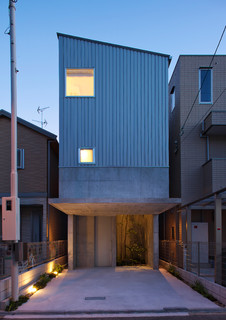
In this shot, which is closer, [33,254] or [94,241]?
[33,254]

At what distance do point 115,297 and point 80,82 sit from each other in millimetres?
8360

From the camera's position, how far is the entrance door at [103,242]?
656 inches

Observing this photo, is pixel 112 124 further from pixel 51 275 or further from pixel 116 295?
pixel 116 295

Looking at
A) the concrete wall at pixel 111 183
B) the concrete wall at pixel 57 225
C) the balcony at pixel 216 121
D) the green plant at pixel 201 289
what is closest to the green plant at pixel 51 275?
the concrete wall at pixel 57 225

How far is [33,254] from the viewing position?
38.3ft

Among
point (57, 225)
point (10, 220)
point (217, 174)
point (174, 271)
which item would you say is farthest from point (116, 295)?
point (57, 225)

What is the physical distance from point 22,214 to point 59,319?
907cm

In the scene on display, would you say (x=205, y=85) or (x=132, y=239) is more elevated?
(x=205, y=85)

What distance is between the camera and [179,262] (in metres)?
13.1

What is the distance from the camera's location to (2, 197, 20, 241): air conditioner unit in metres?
8.49

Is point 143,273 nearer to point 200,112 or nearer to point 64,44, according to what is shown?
point 200,112

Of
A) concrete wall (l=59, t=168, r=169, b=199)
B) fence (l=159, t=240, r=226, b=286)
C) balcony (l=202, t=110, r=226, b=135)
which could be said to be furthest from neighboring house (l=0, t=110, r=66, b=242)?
balcony (l=202, t=110, r=226, b=135)

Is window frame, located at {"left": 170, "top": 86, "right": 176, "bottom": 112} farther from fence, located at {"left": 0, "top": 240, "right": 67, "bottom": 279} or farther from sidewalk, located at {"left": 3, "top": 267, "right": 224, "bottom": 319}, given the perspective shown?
fence, located at {"left": 0, "top": 240, "right": 67, "bottom": 279}

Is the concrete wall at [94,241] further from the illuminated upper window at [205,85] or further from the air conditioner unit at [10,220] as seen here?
the air conditioner unit at [10,220]
